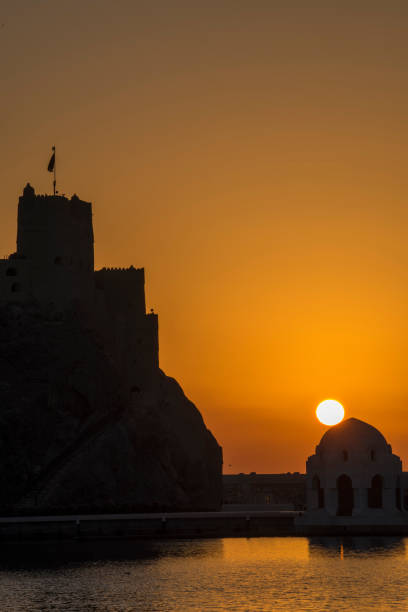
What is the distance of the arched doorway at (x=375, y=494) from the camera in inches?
4181

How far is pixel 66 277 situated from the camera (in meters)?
120

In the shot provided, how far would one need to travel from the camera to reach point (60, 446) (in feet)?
370

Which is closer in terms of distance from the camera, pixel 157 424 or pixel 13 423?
pixel 13 423

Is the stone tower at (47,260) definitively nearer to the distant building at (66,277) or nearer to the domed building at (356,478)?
the distant building at (66,277)

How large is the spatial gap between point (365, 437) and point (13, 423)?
36.3m

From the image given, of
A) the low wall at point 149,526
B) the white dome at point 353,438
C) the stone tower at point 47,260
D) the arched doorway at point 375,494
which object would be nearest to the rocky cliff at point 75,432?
the stone tower at point 47,260

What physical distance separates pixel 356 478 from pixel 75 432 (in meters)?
30.6

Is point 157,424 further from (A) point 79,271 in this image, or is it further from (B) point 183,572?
(B) point 183,572

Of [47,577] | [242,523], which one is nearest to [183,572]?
[47,577]

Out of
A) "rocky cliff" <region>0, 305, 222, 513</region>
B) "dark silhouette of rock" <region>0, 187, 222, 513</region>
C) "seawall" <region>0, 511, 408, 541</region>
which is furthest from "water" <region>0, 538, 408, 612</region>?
"dark silhouette of rock" <region>0, 187, 222, 513</region>

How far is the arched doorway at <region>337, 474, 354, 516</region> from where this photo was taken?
347 feet

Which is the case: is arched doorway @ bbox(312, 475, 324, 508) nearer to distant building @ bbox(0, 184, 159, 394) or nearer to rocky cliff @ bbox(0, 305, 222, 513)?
rocky cliff @ bbox(0, 305, 222, 513)

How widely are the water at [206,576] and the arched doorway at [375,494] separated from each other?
209 inches

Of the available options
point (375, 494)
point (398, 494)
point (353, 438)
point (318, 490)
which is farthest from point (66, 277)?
point (398, 494)
